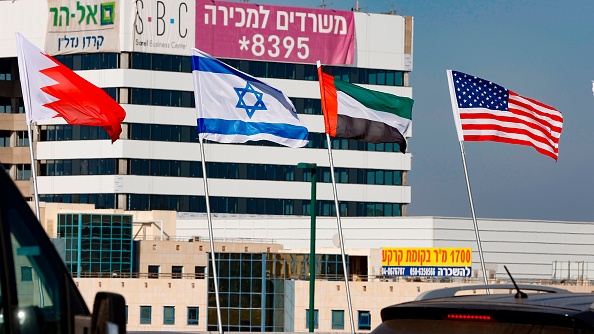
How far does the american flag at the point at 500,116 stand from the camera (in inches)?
1056

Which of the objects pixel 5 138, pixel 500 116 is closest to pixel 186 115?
pixel 5 138

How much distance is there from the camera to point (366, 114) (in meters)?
27.4

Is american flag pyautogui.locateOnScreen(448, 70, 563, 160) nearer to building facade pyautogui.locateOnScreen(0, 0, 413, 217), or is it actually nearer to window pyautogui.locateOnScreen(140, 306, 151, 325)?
window pyautogui.locateOnScreen(140, 306, 151, 325)

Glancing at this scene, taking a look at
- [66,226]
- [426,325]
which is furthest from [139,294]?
[426,325]

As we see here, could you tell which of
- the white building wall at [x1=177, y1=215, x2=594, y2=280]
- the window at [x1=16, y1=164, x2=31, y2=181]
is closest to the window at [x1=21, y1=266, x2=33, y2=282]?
the white building wall at [x1=177, y1=215, x2=594, y2=280]

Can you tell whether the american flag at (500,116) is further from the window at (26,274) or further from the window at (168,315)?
the window at (168,315)

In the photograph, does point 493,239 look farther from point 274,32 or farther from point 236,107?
point 236,107

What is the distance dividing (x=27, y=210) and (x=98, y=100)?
21.3 metres

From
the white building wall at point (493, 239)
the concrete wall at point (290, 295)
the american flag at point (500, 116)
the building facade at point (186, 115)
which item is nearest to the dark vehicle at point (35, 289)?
the american flag at point (500, 116)

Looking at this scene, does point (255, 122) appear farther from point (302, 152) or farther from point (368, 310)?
point (302, 152)

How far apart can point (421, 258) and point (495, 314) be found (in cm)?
6963

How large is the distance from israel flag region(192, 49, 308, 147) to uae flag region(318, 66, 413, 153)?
40.9 inches

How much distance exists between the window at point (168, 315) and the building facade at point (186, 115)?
16.8 metres

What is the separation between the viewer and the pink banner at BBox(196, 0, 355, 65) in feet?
285
